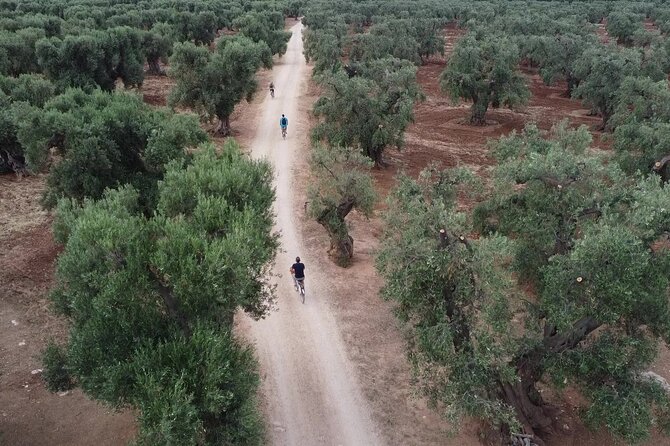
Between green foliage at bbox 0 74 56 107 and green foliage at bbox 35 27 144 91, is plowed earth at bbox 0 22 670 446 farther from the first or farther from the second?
green foliage at bbox 35 27 144 91

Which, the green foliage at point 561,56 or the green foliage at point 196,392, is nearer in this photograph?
the green foliage at point 196,392

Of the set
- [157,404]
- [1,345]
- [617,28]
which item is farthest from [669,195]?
[617,28]

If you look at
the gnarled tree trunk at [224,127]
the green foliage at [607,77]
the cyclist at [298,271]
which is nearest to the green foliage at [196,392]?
the cyclist at [298,271]

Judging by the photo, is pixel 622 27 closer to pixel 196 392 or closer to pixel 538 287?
pixel 538 287

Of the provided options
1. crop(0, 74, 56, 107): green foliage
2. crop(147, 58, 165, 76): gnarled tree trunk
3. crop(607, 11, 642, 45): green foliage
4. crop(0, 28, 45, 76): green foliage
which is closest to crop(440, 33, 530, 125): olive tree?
crop(0, 74, 56, 107): green foliage

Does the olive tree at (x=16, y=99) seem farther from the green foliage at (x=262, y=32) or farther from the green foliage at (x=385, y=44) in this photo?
the green foliage at (x=262, y=32)

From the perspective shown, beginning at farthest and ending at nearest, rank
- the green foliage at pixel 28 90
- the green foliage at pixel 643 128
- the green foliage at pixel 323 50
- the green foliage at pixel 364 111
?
the green foliage at pixel 323 50, the green foliage at pixel 364 111, the green foliage at pixel 28 90, the green foliage at pixel 643 128
